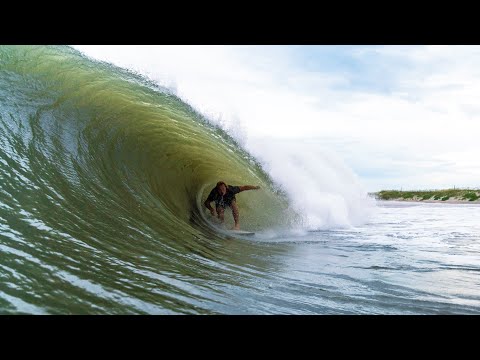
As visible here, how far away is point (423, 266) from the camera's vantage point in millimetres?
5148

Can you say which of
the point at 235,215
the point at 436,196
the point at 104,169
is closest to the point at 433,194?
the point at 436,196

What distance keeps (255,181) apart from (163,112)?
8.25 feet

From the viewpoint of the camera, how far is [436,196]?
30.6 metres

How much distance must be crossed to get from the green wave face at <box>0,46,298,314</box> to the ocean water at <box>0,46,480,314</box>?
0.08 feet

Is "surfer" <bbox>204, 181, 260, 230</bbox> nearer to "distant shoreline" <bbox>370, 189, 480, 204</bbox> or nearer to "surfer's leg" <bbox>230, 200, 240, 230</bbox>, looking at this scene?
"surfer's leg" <bbox>230, 200, 240, 230</bbox>

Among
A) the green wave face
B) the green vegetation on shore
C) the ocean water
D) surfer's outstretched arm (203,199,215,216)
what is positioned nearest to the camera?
the ocean water

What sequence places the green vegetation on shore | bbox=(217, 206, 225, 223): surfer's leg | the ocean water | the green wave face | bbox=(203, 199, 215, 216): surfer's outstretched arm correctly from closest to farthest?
the ocean water → the green wave face → bbox=(203, 199, 215, 216): surfer's outstretched arm → bbox=(217, 206, 225, 223): surfer's leg → the green vegetation on shore

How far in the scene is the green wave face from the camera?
390 cm

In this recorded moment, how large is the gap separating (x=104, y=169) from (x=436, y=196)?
1144 inches

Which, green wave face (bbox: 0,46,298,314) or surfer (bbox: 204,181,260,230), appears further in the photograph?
surfer (bbox: 204,181,260,230)

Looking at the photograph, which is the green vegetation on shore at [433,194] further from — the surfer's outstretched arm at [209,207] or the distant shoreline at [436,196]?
the surfer's outstretched arm at [209,207]

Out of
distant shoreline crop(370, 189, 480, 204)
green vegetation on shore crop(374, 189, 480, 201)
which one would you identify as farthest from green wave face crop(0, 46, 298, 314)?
green vegetation on shore crop(374, 189, 480, 201)
